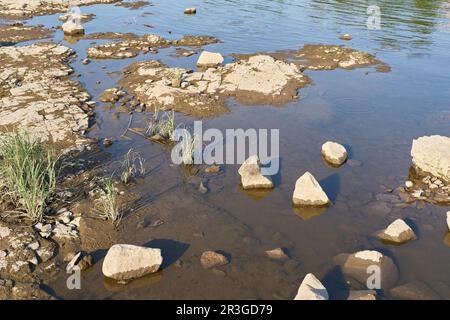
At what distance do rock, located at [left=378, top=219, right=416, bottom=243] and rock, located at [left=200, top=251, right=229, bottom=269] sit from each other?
2643mm

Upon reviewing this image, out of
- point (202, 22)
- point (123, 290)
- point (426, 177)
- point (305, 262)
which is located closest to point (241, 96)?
point (426, 177)

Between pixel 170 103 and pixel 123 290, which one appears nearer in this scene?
pixel 123 290

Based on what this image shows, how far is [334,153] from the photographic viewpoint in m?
8.58

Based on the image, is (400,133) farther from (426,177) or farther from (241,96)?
(241,96)

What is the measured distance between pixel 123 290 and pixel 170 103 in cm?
689

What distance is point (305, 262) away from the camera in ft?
19.8

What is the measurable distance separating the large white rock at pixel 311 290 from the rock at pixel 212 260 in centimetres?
125

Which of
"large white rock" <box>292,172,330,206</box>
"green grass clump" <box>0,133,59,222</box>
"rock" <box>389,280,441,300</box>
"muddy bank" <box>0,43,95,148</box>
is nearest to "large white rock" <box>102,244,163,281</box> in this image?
"green grass clump" <box>0,133,59,222</box>

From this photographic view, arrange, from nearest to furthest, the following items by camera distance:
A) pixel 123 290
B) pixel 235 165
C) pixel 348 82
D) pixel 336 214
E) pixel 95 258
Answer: pixel 123 290
pixel 95 258
pixel 336 214
pixel 235 165
pixel 348 82

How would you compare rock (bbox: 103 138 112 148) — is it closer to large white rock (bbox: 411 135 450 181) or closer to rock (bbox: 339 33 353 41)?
large white rock (bbox: 411 135 450 181)

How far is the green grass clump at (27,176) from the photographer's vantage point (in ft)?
21.5

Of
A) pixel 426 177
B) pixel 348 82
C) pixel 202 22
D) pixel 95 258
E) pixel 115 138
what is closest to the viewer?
pixel 95 258

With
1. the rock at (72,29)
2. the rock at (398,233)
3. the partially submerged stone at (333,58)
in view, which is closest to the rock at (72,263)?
the rock at (398,233)

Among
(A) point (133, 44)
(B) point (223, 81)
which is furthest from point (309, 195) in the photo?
(A) point (133, 44)
